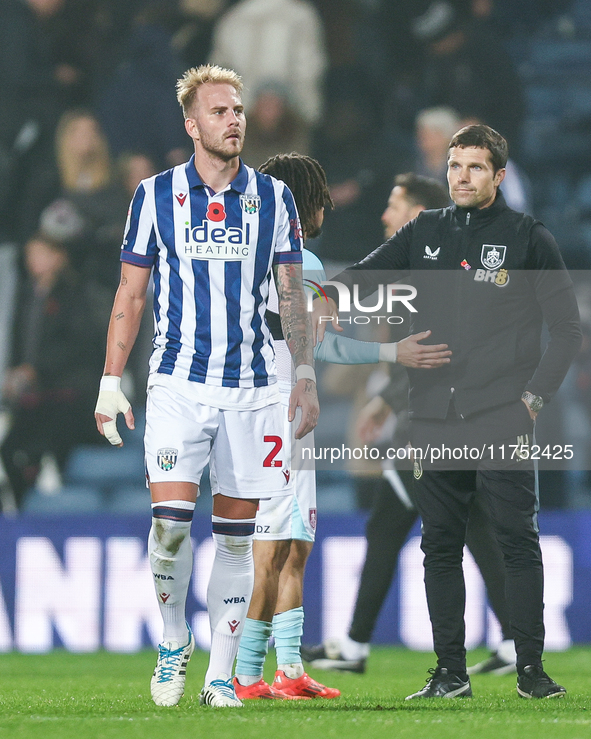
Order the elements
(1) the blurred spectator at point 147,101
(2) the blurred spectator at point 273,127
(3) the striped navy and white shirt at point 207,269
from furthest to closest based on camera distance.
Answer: (2) the blurred spectator at point 273,127, (1) the blurred spectator at point 147,101, (3) the striped navy and white shirt at point 207,269

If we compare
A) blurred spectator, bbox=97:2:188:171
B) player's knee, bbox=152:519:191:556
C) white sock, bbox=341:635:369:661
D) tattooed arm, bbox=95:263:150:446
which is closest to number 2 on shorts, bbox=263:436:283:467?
player's knee, bbox=152:519:191:556

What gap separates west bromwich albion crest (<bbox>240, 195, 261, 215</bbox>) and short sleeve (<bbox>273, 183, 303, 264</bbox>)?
7 cm

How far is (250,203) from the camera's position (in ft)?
11.7

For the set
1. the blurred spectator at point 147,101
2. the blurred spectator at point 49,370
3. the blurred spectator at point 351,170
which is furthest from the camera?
the blurred spectator at point 147,101

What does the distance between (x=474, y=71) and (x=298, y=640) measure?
5.35 metres

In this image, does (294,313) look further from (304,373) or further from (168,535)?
(168,535)

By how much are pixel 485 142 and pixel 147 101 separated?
16.2 feet

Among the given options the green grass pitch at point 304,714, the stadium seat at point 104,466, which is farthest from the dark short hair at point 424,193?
the stadium seat at point 104,466

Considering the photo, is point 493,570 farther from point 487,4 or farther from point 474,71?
point 487,4

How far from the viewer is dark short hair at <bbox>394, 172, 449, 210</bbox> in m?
5.08

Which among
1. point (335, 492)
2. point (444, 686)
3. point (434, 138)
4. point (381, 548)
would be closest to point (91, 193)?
point (434, 138)

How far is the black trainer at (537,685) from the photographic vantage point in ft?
11.8

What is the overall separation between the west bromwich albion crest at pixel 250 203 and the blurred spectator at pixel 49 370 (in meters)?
4.29

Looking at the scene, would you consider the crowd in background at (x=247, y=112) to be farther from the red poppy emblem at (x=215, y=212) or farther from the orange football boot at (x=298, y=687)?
the red poppy emblem at (x=215, y=212)
